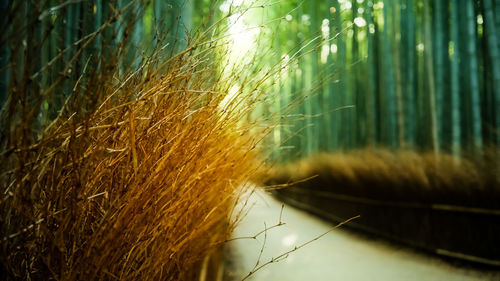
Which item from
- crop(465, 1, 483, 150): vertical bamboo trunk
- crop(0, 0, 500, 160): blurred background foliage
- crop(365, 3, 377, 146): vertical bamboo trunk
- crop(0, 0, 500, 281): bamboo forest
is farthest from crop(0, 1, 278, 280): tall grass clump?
crop(365, 3, 377, 146): vertical bamboo trunk

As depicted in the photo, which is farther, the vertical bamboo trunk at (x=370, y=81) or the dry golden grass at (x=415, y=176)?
the vertical bamboo trunk at (x=370, y=81)

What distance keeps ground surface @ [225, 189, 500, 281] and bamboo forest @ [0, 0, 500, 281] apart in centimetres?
2

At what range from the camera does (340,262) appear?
2000 millimetres

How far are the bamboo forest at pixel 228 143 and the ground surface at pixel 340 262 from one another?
15 mm

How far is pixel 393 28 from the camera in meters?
3.15

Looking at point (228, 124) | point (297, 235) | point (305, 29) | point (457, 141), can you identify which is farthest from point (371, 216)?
point (305, 29)

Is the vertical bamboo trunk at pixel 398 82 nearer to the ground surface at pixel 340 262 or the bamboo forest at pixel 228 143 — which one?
the bamboo forest at pixel 228 143

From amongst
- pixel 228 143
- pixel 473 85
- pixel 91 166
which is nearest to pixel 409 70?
pixel 473 85

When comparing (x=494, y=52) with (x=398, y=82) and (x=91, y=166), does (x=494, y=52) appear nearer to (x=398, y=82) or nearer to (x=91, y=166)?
(x=398, y=82)

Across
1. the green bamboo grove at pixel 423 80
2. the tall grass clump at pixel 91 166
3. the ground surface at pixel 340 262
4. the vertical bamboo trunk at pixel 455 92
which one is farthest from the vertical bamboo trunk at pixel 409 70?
the tall grass clump at pixel 91 166

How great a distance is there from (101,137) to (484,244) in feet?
6.43

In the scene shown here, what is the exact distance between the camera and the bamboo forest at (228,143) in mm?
625

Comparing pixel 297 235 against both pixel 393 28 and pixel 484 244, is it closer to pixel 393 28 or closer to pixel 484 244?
Answer: pixel 484 244

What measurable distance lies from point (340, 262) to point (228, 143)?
4.11 feet
